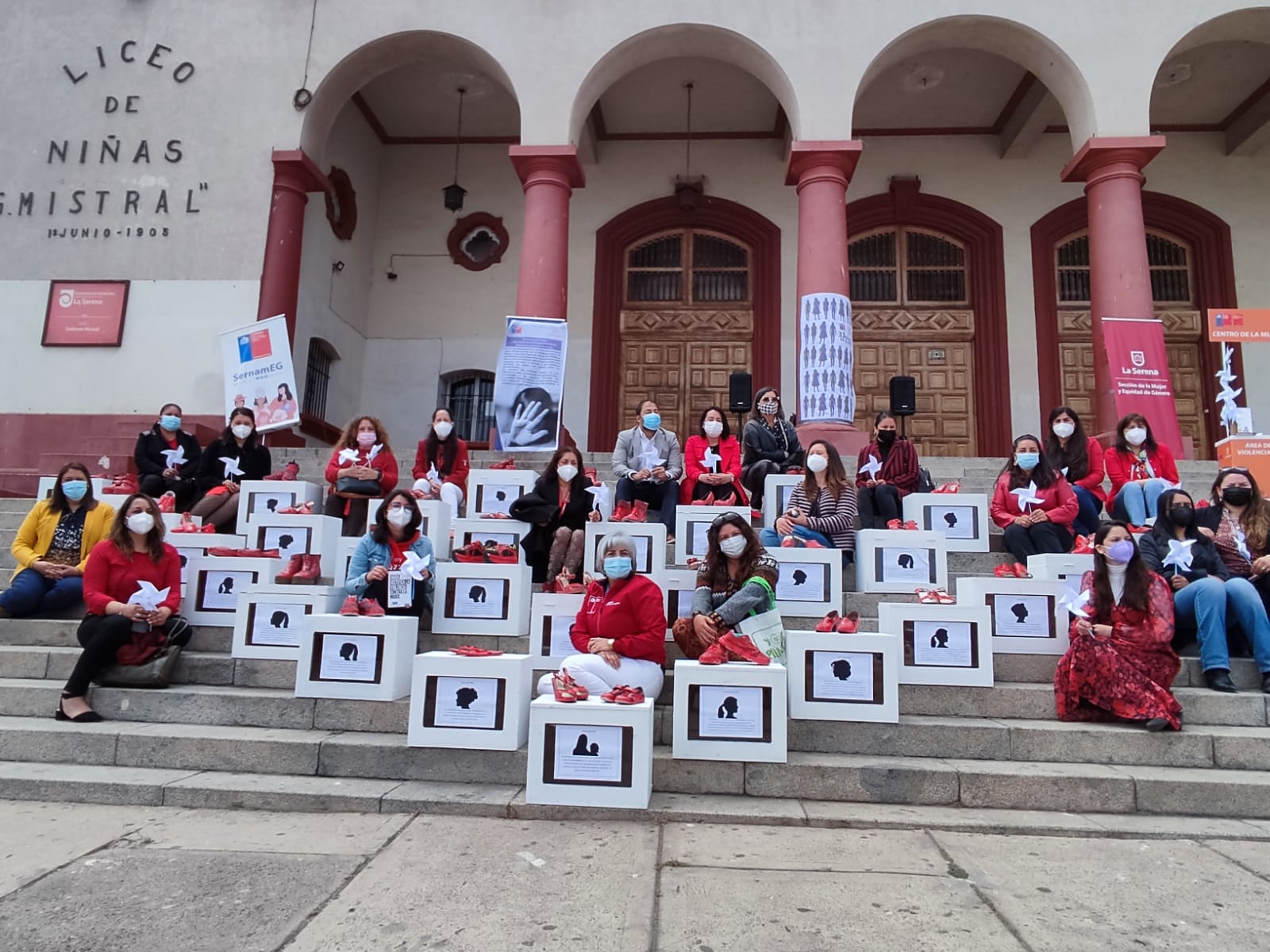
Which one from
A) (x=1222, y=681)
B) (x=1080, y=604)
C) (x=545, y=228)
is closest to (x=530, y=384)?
(x=545, y=228)

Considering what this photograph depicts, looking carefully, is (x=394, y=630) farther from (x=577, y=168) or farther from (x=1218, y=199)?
(x=1218, y=199)

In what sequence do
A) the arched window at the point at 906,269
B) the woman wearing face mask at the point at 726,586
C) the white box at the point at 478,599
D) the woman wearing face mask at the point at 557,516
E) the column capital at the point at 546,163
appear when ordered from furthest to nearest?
the arched window at the point at 906,269
the column capital at the point at 546,163
the woman wearing face mask at the point at 557,516
the white box at the point at 478,599
the woman wearing face mask at the point at 726,586

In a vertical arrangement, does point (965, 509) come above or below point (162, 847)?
above

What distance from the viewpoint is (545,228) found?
10242 millimetres

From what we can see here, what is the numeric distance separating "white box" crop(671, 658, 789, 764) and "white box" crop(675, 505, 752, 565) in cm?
210

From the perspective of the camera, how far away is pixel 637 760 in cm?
378

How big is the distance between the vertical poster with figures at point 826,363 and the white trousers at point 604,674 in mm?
5650

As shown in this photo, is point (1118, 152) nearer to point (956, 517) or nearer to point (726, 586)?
point (956, 517)

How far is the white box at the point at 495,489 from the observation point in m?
7.07

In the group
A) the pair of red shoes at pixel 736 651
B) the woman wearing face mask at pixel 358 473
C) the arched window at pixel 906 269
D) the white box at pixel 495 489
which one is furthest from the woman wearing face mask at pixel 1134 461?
the arched window at pixel 906 269

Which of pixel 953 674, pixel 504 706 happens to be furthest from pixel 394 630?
pixel 953 674

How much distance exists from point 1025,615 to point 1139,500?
2.08m

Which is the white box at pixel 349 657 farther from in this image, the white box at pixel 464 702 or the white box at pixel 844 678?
the white box at pixel 844 678

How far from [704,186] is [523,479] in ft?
27.1
